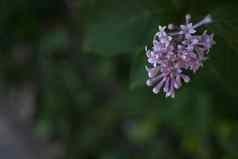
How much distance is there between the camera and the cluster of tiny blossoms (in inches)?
54.7

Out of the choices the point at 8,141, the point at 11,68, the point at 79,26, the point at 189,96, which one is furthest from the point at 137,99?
the point at 8,141

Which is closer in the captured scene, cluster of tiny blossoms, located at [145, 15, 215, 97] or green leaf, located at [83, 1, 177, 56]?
cluster of tiny blossoms, located at [145, 15, 215, 97]

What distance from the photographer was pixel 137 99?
8.75 ft

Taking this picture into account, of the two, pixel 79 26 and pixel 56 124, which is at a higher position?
pixel 79 26

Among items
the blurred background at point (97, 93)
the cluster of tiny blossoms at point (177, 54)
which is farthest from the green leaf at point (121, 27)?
the cluster of tiny blossoms at point (177, 54)

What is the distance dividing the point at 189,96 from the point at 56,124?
1258 mm

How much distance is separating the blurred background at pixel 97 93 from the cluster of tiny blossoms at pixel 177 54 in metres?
0.24

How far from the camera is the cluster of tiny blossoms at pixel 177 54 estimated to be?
139 cm

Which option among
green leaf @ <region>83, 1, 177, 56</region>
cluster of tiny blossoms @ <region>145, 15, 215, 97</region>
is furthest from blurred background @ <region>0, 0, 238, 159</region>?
cluster of tiny blossoms @ <region>145, 15, 215, 97</region>

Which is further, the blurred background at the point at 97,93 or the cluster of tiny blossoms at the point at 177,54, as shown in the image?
the blurred background at the point at 97,93

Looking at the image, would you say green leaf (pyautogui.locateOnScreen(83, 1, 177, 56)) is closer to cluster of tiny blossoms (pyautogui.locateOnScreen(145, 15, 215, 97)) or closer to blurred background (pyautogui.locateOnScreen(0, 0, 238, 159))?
blurred background (pyautogui.locateOnScreen(0, 0, 238, 159))

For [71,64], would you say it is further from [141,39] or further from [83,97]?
[141,39]

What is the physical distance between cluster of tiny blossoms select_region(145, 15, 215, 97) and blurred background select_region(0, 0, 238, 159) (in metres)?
0.24

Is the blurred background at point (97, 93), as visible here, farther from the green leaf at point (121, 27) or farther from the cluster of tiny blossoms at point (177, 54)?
the cluster of tiny blossoms at point (177, 54)
